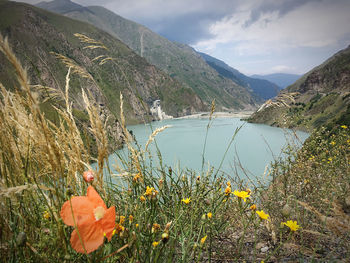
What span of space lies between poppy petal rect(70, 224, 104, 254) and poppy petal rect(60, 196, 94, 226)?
0.03 metres

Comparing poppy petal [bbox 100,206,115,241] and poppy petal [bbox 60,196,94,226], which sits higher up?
poppy petal [bbox 60,196,94,226]

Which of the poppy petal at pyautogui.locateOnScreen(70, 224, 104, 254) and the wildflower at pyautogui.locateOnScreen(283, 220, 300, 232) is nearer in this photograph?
the poppy petal at pyautogui.locateOnScreen(70, 224, 104, 254)

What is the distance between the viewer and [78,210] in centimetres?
73

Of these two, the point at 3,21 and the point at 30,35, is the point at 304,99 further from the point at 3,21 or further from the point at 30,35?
the point at 3,21

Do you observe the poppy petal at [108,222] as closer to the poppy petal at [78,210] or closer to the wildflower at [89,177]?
the poppy petal at [78,210]

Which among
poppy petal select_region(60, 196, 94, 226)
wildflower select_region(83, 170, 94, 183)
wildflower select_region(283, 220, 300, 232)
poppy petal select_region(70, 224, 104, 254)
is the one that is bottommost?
wildflower select_region(283, 220, 300, 232)

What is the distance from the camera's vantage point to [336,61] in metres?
55.6

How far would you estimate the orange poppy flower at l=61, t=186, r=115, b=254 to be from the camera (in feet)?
2.28

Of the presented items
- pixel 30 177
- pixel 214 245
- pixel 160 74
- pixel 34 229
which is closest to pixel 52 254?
pixel 34 229

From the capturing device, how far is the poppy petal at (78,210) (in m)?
0.69

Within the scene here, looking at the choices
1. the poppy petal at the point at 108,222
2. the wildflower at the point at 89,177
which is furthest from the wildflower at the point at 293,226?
the wildflower at the point at 89,177

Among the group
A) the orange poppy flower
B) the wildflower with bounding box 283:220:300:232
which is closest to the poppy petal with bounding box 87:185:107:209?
the orange poppy flower

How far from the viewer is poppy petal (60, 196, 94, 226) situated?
692mm

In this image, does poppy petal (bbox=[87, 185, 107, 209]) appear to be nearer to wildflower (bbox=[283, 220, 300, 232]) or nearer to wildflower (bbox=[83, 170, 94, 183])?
wildflower (bbox=[83, 170, 94, 183])
